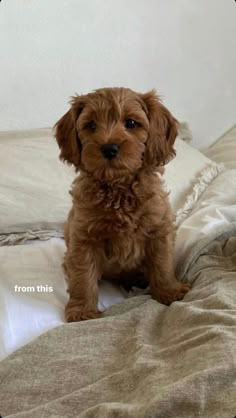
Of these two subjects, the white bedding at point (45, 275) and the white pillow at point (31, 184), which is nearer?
the white bedding at point (45, 275)

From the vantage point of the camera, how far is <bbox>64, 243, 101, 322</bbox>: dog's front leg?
1470mm

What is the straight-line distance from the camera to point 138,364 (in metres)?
1.12

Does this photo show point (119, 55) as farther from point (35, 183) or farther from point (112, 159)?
point (112, 159)

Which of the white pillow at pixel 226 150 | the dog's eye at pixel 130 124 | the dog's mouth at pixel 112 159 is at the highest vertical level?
the dog's eye at pixel 130 124

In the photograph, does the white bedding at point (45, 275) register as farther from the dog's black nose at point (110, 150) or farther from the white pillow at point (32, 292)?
the dog's black nose at point (110, 150)

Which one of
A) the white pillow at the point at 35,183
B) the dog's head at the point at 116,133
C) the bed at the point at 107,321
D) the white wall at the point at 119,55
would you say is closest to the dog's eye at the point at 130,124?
the dog's head at the point at 116,133

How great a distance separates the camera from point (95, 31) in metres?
2.43

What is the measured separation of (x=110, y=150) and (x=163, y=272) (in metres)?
0.44

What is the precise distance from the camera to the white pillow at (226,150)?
2.58 m

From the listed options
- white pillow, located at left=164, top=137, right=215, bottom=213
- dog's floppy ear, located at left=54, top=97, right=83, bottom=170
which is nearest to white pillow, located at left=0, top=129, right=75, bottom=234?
white pillow, located at left=164, top=137, right=215, bottom=213

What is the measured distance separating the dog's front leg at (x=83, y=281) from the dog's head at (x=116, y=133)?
241mm

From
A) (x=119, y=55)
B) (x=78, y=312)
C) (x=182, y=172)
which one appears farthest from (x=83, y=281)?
(x=119, y=55)

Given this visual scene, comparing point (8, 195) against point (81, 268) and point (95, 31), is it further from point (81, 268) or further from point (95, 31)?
point (95, 31)

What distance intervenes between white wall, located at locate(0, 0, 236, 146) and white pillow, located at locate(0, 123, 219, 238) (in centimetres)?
24
